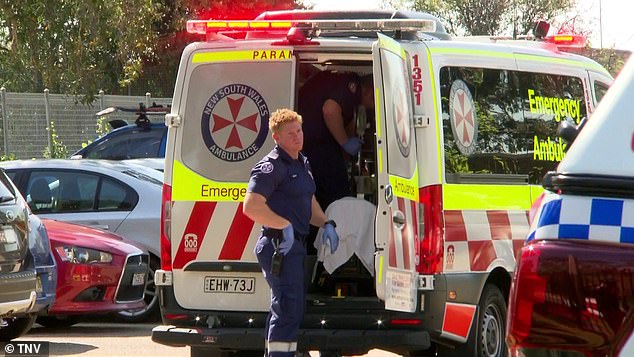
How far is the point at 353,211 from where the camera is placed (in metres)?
8.49

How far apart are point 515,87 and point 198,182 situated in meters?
2.36

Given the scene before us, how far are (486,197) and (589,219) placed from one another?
216 inches

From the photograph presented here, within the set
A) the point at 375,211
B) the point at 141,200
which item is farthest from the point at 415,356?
the point at 141,200

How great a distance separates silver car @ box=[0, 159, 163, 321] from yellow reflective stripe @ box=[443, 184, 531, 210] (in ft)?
14.5

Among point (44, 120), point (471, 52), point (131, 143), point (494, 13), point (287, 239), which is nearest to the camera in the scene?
point (287, 239)

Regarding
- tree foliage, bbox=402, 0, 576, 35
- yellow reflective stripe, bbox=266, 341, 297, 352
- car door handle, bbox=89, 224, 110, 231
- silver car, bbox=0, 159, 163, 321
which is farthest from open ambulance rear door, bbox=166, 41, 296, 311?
tree foliage, bbox=402, 0, 576, 35

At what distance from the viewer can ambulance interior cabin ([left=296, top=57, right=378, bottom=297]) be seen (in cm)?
842

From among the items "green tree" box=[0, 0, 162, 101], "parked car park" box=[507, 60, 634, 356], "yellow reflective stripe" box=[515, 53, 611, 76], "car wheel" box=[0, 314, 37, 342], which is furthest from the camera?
"green tree" box=[0, 0, 162, 101]

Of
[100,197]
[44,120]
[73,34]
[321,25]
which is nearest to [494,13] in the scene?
[44,120]

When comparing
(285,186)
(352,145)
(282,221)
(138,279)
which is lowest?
(138,279)

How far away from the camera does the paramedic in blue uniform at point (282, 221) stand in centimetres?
793

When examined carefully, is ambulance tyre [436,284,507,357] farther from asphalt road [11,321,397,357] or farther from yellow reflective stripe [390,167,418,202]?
asphalt road [11,321,397,357]

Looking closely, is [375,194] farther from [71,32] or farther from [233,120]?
[71,32]

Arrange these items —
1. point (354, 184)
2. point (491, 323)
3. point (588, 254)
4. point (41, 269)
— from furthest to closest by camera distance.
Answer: point (41, 269) → point (354, 184) → point (491, 323) → point (588, 254)
